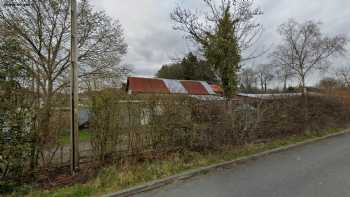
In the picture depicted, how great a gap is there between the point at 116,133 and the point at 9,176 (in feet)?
6.96

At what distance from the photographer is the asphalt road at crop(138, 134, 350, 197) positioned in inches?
145

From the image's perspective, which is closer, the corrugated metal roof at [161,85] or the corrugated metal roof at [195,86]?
the corrugated metal roof at [161,85]

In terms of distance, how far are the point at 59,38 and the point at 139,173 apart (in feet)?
34.8

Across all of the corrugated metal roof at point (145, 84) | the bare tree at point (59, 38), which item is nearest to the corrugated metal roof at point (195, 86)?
the corrugated metal roof at point (145, 84)

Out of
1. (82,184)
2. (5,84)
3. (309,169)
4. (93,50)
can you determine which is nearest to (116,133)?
(82,184)

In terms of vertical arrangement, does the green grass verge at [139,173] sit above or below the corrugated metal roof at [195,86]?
below

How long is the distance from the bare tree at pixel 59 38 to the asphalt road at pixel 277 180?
7668 mm

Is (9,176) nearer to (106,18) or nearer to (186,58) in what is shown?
(186,58)

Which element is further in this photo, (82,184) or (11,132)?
(82,184)

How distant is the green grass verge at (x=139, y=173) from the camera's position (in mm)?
3778

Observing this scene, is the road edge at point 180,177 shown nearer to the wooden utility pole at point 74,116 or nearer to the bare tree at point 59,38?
the wooden utility pole at point 74,116

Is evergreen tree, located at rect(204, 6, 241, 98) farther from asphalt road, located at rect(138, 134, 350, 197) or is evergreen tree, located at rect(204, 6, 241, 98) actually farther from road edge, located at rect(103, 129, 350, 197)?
asphalt road, located at rect(138, 134, 350, 197)

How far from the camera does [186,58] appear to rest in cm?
898

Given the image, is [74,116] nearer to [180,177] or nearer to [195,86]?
[180,177]
